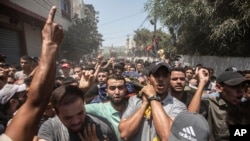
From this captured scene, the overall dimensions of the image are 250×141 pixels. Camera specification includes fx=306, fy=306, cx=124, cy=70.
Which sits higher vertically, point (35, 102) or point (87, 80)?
point (35, 102)

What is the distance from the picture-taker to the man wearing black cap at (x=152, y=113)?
242cm

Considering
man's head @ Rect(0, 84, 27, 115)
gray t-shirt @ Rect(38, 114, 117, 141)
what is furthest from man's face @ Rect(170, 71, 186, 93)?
man's head @ Rect(0, 84, 27, 115)

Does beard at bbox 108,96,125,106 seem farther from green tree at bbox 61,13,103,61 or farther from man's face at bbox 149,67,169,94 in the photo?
green tree at bbox 61,13,103,61

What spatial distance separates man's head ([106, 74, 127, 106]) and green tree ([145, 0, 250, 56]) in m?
7.93

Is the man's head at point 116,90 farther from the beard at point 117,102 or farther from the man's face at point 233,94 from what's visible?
the man's face at point 233,94

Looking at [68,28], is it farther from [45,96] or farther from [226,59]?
[45,96]

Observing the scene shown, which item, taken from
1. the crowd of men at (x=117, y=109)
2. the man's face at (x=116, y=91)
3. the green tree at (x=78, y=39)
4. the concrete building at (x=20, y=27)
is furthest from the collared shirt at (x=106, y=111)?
the green tree at (x=78, y=39)

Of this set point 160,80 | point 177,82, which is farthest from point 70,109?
point 177,82

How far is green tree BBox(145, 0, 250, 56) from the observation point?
11266mm

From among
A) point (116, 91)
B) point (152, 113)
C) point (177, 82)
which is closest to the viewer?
point (152, 113)

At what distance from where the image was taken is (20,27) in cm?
1182

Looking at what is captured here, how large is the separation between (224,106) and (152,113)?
3.49 feet

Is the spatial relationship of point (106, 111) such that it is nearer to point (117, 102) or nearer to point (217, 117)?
point (117, 102)

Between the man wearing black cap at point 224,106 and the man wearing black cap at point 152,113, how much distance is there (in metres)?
0.55
